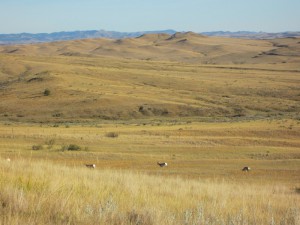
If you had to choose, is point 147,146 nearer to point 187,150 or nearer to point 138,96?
point 187,150

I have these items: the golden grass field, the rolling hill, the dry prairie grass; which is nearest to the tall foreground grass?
the golden grass field

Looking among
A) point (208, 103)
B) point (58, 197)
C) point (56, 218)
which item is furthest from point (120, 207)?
point (208, 103)

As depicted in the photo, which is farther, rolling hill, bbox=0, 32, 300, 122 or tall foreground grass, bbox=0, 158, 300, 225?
rolling hill, bbox=0, 32, 300, 122

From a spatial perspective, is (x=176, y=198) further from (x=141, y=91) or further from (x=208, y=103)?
(x=141, y=91)

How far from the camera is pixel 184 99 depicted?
8338 centimetres

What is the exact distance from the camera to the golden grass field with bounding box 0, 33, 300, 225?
7035 millimetres

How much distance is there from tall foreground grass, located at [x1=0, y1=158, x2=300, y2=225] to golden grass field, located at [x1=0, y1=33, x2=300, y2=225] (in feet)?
0.08

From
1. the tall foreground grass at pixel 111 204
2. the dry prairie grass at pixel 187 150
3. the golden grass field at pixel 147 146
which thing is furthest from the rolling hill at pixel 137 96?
the tall foreground grass at pixel 111 204

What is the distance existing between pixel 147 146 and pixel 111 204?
32.8 m

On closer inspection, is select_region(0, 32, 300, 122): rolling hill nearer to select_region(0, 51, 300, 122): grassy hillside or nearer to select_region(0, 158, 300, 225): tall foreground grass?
select_region(0, 51, 300, 122): grassy hillside

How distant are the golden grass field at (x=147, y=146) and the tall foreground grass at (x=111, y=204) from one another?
3 centimetres

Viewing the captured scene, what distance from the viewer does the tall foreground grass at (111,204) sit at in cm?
584

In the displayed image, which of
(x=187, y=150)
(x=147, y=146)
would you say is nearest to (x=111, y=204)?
(x=187, y=150)

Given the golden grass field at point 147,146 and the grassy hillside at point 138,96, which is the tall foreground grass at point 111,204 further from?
the grassy hillside at point 138,96
